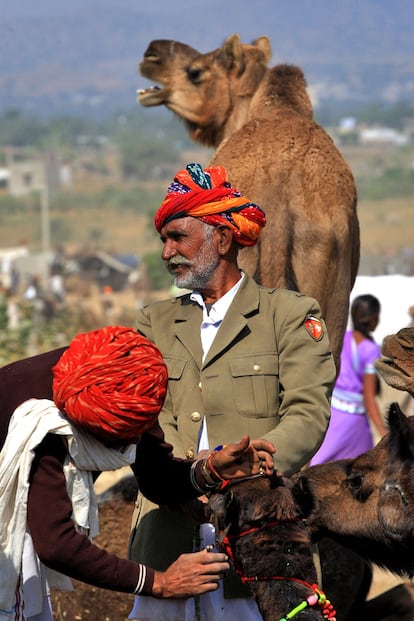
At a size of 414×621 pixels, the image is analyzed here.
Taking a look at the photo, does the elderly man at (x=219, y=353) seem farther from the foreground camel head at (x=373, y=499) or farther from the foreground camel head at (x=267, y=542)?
the foreground camel head at (x=267, y=542)

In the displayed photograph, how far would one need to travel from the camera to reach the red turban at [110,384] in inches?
132

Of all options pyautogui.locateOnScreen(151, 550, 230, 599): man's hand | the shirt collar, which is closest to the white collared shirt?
the shirt collar

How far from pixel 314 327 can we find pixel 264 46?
3878 millimetres

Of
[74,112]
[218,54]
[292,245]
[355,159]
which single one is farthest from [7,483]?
[74,112]

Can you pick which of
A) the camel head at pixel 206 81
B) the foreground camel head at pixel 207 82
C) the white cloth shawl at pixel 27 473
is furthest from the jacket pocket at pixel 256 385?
the camel head at pixel 206 81

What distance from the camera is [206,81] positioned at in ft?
25.0

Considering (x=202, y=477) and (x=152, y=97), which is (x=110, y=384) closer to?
(x=202, y=477)

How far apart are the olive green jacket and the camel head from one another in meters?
3.22

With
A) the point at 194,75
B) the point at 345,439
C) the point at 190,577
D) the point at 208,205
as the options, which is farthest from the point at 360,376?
the point at 190,577

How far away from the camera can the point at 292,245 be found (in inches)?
233

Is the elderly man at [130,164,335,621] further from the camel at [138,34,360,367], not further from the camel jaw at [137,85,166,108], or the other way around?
the camel jaw at [137,85,166,108]

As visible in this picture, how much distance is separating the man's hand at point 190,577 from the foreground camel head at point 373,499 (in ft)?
1.31

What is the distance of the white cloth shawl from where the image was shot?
3.44 meters

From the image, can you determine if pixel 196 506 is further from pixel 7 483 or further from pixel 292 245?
pixel 292 245
